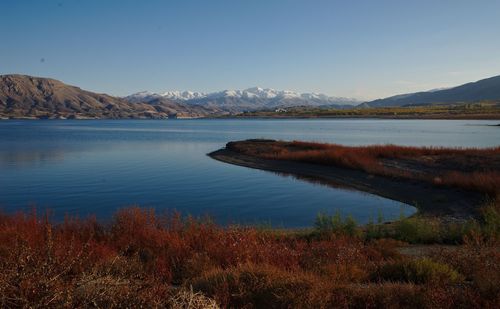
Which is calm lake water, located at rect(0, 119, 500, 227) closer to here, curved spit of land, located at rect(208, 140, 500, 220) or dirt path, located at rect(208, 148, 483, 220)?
dirt path, located at rect(208, 148, 483, 220)

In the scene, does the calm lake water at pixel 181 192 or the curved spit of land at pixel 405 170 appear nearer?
the calm lake water at pixel 181 192

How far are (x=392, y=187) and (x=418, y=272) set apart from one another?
1980 cm

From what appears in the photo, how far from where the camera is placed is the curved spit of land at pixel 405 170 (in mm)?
22125

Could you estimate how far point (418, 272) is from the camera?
27.2 ft

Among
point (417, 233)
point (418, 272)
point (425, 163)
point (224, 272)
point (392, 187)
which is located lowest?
point (392, 187)

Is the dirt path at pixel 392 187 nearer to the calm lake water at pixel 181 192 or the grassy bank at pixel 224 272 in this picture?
the calm lake water at pixel 181 192

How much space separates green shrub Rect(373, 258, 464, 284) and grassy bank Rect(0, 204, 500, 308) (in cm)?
2

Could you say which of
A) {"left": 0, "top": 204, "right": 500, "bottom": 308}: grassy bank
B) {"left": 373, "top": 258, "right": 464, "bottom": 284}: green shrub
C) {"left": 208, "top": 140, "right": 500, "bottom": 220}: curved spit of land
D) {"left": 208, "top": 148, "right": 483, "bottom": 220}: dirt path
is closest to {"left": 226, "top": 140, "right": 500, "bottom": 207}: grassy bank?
{"left": 208, "top": 140, "right": 500, "bottom": 220}: curved spit of land

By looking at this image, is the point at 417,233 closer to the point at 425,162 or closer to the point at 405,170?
the point at 405,170

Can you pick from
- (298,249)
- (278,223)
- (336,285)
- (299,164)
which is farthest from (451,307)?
(299,164)

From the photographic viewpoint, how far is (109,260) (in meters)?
8.48

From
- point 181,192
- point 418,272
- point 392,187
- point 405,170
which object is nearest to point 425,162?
point 405,170

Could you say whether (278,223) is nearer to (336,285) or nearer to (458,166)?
(336,285)

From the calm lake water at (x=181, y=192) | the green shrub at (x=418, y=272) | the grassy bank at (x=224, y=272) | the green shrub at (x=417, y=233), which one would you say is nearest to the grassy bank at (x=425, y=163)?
the calm lake water at (x=181, y=192)
